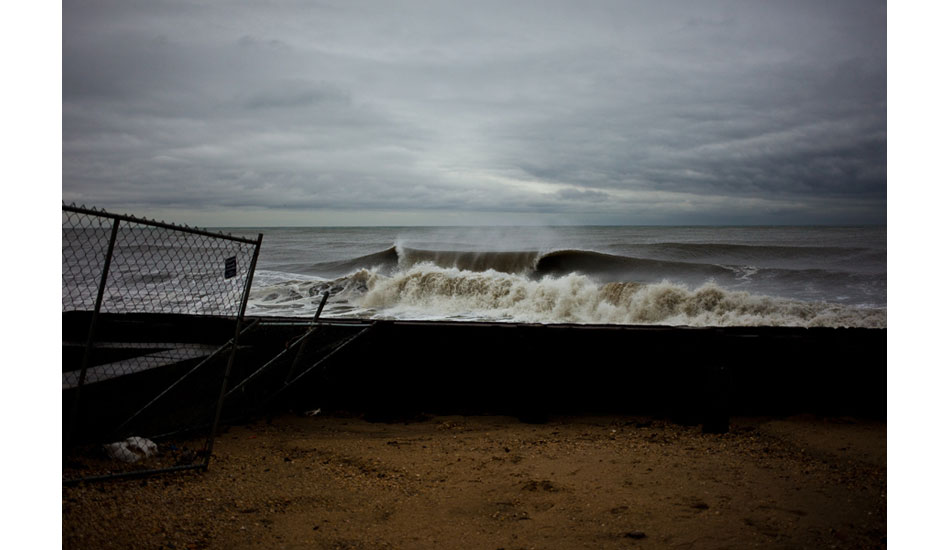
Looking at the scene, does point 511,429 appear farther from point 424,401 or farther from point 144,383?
point 144,383

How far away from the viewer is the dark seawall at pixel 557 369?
196 inches

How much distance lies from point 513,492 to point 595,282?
56.2 ft

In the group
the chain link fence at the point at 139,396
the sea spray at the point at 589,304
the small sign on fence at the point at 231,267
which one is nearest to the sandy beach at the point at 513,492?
the chain link fence at the point at 139,396

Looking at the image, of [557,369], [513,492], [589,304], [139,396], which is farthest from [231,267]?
[589,304]

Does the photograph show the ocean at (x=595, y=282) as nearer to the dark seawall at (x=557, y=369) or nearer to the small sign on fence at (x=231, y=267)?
the dark seawall at (x=557, y=369)

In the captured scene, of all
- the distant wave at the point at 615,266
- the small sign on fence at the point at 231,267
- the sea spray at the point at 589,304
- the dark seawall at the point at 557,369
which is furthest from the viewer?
the distant wave at the point at 615,266

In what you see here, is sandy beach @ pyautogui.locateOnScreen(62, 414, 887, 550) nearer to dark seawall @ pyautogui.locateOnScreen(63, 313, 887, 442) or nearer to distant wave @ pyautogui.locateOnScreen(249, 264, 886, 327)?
dark seawall @ pyautogui.locateOnScreen(63, 313, 887, 442)

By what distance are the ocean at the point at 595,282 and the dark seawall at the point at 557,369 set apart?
0.81 m

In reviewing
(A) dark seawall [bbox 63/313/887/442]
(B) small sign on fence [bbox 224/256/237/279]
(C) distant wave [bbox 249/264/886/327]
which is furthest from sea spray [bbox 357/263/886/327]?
(B) small sign on fence [bbox 224/256/237/279]

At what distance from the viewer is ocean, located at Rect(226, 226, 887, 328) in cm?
1281

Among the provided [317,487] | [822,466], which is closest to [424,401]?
[317,487]

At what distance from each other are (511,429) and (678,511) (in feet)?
6.21

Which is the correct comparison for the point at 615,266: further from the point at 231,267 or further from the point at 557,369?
the point at 231,267

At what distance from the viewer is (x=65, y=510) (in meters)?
2.88
